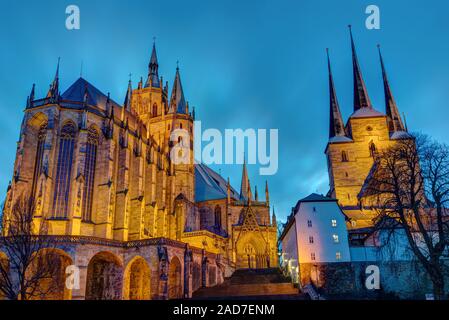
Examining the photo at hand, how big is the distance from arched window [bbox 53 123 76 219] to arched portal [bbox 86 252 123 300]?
592cm

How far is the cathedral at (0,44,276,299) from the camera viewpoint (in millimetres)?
26078

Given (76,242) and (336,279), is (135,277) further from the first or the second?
(336,279)

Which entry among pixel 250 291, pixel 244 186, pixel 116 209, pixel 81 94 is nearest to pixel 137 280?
pixel 116 209

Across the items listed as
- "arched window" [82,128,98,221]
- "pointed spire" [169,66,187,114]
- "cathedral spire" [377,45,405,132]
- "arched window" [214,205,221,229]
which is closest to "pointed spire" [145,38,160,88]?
"pointed spire" [169,66,187,114]

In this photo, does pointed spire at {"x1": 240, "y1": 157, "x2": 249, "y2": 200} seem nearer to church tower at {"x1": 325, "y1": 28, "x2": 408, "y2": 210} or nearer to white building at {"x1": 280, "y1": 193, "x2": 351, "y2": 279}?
church tower at {"x1": 325, "y1": 28, "x2": 408, "y2": 210}

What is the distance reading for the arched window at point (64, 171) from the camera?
29.8m

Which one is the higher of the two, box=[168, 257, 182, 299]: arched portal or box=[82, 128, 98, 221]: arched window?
box=[82, 128, 98, 221]: arched window

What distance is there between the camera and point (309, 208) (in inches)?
1261

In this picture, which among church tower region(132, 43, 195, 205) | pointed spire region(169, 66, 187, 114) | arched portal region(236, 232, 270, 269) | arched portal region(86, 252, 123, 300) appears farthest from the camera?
pointed spire region(169, 66, 187, 114)

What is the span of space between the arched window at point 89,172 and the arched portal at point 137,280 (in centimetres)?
683

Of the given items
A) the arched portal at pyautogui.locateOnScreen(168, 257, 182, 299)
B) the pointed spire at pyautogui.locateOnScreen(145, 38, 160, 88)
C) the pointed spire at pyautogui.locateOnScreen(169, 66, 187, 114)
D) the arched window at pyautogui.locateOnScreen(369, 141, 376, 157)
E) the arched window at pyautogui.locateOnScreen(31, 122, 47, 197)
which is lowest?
the arched portal at pyautogui.locateOnScreen(168, 257, 182, 299)
